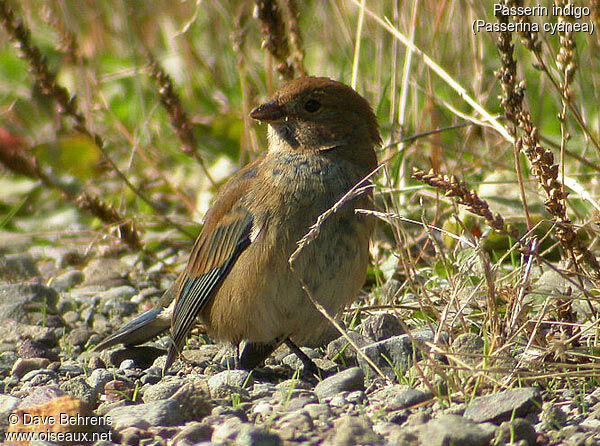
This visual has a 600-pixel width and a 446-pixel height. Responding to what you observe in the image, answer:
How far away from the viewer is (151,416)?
9.43 feet

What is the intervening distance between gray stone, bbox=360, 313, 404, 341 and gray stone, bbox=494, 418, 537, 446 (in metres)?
1.19

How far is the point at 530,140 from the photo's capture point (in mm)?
2916

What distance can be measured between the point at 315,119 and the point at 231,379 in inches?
45.7

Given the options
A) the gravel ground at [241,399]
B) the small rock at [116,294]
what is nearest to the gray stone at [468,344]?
the gravel ground at [241,399]

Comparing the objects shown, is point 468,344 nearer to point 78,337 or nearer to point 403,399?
point 403,399

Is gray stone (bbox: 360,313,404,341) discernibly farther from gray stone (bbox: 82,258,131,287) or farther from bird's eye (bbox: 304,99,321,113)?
gray stone (bbox: 82,258,131,287)

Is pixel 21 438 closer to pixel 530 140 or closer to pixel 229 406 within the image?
pixel 229 406

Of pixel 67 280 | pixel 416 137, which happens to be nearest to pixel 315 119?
pixel 416 137

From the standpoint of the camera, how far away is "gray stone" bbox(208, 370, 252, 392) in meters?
3.14

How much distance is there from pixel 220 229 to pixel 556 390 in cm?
153

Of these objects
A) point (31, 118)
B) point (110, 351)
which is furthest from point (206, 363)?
point (31, 118)

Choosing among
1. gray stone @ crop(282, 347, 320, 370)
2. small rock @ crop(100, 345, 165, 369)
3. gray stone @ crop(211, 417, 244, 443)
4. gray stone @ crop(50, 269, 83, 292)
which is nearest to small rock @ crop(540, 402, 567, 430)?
gray stone @ crop(211, 417, 244, 443)

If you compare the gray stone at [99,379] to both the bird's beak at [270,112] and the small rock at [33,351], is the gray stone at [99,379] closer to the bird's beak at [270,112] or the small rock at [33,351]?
the small rock at [33,351]

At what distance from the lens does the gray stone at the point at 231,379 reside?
3.14 metres
